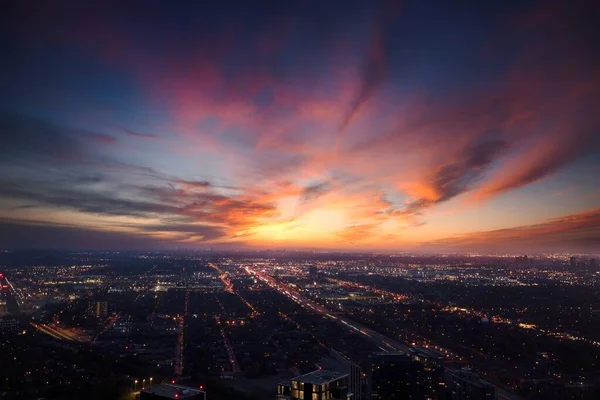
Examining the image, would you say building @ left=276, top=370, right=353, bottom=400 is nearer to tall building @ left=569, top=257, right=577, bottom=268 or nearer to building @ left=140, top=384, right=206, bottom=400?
building @ left=140, top=384, right=206, bottom=400

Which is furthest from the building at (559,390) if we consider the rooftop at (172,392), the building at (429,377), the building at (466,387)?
the rooftop at (172,392)

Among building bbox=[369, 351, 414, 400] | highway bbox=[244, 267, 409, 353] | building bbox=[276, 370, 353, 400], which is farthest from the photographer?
highway bbox=[244, 267, 409, 353]

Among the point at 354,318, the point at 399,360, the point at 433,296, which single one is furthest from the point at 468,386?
the point at 433,296

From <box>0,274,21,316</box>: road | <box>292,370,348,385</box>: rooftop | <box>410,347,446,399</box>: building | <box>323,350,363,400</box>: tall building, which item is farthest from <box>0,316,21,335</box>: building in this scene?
<box>292,370,348,385</box>: rooftop

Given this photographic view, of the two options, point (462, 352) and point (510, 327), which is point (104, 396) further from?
point (510, 327)

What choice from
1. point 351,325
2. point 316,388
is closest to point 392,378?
point 316,388
